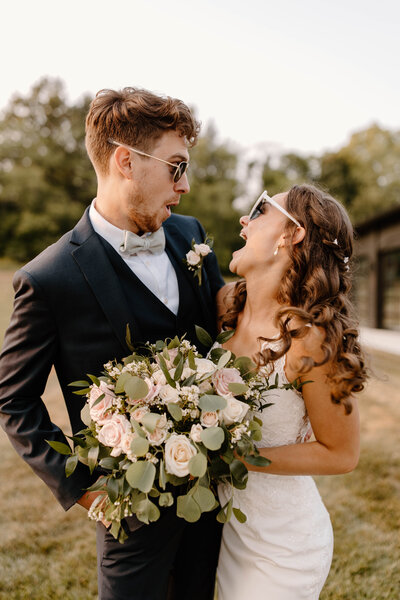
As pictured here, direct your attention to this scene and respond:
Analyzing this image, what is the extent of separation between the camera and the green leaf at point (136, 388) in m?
1.62

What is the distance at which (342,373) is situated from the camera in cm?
199

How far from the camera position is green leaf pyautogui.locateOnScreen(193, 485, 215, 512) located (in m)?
1.61

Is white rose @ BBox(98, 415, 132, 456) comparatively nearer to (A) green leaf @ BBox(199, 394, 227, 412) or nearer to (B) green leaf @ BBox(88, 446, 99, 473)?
(B) green leaf @ BBox(88, 446, 99, 473)

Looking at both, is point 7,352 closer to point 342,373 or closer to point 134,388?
point 134,388

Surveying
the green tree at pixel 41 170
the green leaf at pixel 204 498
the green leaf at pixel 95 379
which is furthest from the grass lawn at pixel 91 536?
the green tree at pixel 41 170

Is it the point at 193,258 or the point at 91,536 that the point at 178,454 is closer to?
the point at 193,258

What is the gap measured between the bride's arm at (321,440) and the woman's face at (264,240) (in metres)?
0.51

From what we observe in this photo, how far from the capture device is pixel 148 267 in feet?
8.20

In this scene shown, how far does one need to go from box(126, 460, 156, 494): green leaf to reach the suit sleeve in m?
0.66

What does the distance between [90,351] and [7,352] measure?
0.37 metres

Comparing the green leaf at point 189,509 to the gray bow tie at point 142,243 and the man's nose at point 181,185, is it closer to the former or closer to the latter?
the gray bow tie at point 142,243

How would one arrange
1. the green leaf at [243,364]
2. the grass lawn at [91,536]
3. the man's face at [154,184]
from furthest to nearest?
1. the grass lawn at [91,536]
2. the man's face at [154,184]
3. the green leaf at [243,364]

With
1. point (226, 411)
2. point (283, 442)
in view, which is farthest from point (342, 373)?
point (226, 411)

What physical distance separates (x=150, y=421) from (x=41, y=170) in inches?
1351
